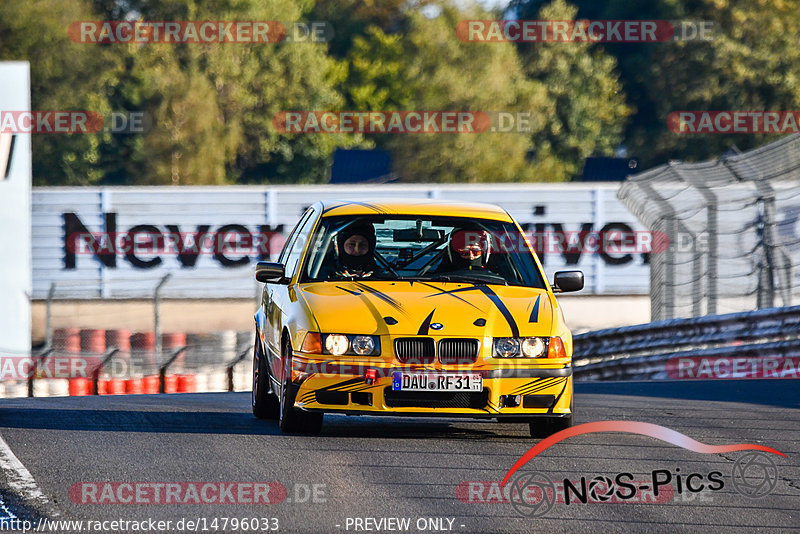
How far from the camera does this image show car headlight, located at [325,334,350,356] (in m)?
8.44

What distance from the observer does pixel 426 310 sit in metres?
8.55

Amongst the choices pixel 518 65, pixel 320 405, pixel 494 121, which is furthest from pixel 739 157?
pixel 518 65

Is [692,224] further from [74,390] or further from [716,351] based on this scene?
[74,390]

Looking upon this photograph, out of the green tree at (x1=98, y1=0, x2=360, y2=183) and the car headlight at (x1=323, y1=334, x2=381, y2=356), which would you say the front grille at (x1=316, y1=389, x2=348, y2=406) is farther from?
the green tree at (x1=98, y1=0, x2=360, y2=183)

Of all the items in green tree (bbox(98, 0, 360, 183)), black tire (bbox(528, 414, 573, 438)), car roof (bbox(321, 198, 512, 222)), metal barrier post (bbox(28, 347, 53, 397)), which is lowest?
metal barrier post (bbox(28, 347, 53, 397))

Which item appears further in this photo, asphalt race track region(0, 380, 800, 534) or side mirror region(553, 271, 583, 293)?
side mirror region(553, 271, 583, 293)

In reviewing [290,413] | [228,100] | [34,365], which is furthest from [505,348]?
[228,100]

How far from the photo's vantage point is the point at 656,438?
9078 millimetres

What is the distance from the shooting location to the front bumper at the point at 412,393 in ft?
27.4

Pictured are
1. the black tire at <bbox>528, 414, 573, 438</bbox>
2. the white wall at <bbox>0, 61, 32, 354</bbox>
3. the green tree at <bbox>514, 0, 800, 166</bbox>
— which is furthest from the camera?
the green tree at <bbox>514, 0, 800, 166</bbox>

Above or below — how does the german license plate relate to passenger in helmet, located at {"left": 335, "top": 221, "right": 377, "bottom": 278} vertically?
below

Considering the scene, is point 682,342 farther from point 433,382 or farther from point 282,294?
point 433,382

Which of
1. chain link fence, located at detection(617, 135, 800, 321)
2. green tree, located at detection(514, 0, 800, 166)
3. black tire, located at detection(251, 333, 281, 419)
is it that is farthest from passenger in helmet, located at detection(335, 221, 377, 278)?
green tree, located at detection(514, 0, 800, 166)

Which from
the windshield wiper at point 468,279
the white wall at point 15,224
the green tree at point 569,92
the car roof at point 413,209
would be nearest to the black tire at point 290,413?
the windshield wiper at point 468,279
